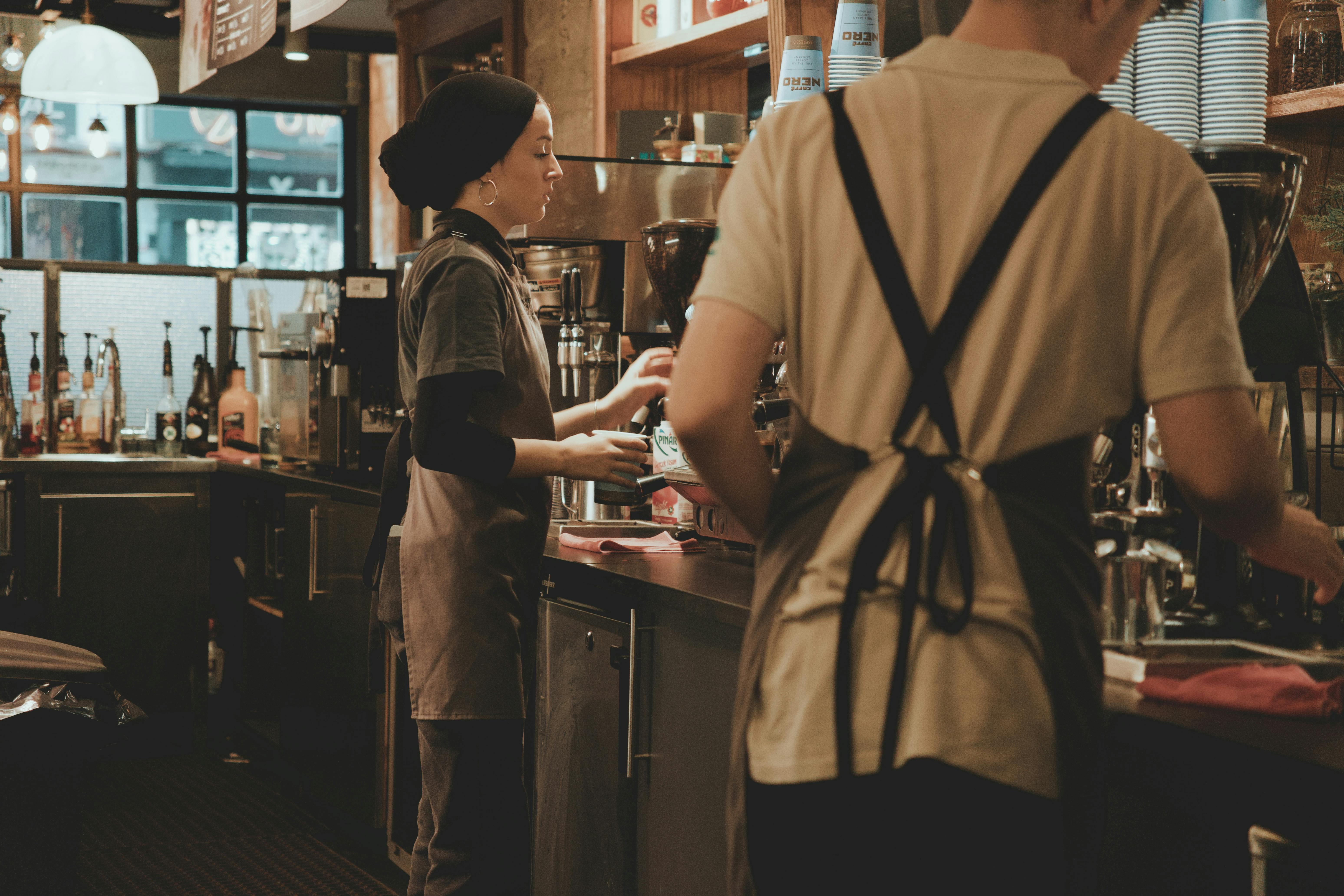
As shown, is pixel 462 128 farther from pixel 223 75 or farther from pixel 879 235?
pixel 223 75

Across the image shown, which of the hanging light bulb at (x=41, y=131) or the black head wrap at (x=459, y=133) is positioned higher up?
the hanging light bulb at (x=41, y=131)

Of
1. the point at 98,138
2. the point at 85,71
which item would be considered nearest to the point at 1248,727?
the point at 85,71

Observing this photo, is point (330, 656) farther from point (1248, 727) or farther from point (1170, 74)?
point (1248, 727)

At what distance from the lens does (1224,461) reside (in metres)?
0.94

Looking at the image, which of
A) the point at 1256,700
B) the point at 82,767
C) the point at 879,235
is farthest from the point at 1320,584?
the point at 82,767

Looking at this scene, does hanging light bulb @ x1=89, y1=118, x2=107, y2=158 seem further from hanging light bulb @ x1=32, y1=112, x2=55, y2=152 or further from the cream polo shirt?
the cream polo shirt

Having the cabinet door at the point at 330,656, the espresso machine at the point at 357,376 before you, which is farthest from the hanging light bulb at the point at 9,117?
the cabinet door at the point at 330,656

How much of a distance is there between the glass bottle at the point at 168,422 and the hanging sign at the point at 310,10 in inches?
69.0

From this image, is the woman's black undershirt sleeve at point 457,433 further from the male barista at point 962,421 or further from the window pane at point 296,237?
the window pane at point 296,237

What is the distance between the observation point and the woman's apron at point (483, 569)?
6.16ft

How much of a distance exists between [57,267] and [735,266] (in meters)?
4.78

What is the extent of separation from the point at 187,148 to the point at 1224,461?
859 centimetres


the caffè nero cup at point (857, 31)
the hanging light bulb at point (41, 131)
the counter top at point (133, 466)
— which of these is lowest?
the counter top at point (133, 466)

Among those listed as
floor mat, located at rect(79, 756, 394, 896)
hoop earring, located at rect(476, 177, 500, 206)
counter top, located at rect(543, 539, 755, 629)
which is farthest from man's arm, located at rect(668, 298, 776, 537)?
floor mat, located at rect(79, 756, 394, 896)
